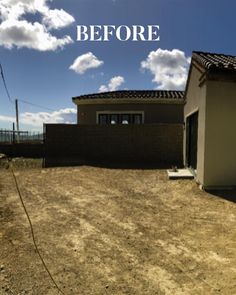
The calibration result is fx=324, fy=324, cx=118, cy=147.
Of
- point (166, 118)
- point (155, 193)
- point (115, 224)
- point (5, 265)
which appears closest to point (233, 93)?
point (155, 193)

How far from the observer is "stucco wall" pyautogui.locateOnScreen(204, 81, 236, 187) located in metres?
9.34

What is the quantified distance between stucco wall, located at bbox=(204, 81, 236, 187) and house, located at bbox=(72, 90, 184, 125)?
402 inches

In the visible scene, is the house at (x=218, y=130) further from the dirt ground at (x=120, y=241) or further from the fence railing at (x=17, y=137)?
the fence railing at (x=17, y=137)

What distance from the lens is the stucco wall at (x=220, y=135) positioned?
934cm

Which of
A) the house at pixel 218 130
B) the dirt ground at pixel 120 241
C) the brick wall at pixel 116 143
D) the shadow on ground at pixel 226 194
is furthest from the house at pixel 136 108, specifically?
the shadow on ground at pixel 226 194

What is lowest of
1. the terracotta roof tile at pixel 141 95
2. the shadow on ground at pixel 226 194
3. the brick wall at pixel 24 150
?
the shadow on ground at pixel 226 194

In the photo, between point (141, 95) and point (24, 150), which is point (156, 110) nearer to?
point (141, 95)

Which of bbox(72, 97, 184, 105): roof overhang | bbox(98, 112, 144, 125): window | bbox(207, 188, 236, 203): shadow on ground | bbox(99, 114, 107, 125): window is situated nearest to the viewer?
bbox(207, 188, 236, 203): shadow on ground

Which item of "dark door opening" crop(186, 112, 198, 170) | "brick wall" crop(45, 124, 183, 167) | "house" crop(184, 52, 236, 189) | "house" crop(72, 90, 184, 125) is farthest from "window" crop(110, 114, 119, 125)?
"house" crop(184, 52, 236, 189)

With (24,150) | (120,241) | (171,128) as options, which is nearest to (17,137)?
(24,150)

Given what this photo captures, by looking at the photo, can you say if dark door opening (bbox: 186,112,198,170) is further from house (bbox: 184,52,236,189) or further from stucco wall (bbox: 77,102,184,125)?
stucco wall (bbox: 77,102,184,125)

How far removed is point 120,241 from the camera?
5.63 m

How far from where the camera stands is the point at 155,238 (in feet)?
19.0

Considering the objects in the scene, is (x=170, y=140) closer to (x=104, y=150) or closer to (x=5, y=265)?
(x=104, y=150)
